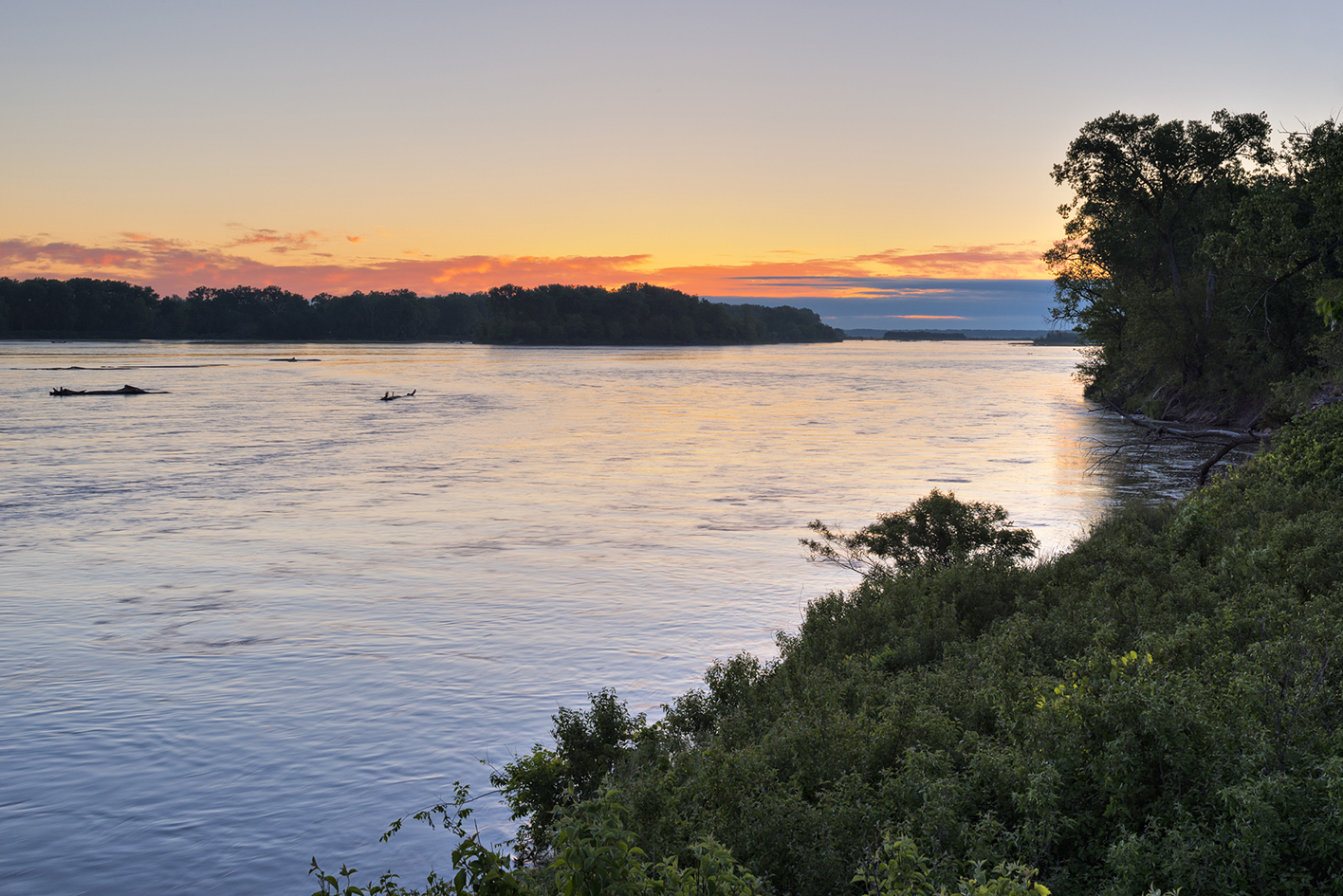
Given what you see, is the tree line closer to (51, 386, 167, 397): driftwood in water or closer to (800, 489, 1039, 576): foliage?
(800, 489, 1039, 576): foliage

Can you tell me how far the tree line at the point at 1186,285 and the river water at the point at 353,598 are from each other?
300 inches

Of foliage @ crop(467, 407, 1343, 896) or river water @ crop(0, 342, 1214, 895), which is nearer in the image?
foliage @ crop(467, 407, 1343, 896)

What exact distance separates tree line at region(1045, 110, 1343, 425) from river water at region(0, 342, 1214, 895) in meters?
7.63

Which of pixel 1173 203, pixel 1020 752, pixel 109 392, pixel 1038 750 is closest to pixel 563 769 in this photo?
pixel 1020 752

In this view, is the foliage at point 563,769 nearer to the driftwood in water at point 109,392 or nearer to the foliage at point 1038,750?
the foliage at point 1038,750

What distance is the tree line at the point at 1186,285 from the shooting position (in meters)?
38.5

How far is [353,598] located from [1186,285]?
47802 millimetres

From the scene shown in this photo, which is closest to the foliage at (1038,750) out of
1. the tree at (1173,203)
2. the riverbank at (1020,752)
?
the riverbank at (1020,752)

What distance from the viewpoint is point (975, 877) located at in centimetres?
510

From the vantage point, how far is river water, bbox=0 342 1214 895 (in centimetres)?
919

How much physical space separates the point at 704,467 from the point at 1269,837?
2844cm

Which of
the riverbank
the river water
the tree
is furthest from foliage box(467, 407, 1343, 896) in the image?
the tree

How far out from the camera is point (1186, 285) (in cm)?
4997

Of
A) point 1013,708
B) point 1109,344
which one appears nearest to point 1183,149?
point 1109,344
